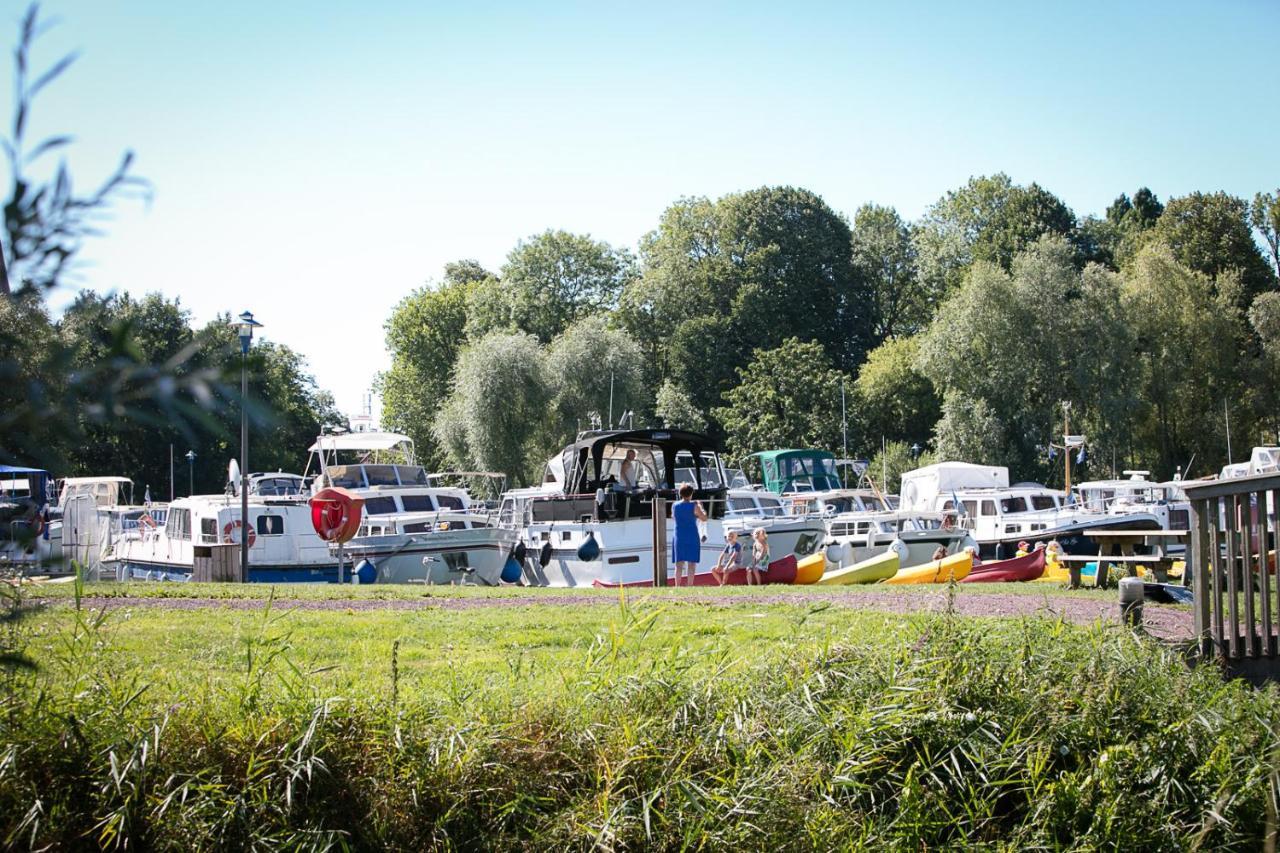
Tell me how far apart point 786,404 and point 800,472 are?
41.4 feet

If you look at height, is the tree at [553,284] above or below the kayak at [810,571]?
above

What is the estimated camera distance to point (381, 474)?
3159 cm

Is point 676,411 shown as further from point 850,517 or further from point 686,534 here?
point 686,534

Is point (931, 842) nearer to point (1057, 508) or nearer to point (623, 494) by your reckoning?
point (623, 494)

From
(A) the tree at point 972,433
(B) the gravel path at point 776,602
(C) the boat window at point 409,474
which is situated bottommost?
(B) the gravel path at point 776,602

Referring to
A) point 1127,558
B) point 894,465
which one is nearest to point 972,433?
point 894,465

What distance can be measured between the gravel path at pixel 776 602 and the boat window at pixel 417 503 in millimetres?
15880

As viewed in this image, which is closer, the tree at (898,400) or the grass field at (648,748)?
the grass field at (648,748)

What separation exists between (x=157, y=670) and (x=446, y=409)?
54627mm

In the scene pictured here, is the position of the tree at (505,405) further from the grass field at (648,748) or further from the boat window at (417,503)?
the grass field at (648,748)

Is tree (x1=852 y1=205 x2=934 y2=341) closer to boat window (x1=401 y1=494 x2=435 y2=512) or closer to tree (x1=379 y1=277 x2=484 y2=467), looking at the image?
tree (x1=379 y1=277 x2=484 y2=467)

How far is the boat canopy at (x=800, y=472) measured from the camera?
4719cm

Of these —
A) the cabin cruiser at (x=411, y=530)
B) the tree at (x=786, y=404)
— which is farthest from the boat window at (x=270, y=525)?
the tree at (x=786, y=404)

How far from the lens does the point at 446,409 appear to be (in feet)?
202
